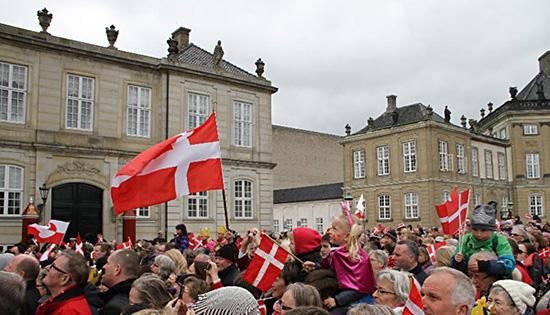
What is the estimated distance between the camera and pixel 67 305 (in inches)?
170

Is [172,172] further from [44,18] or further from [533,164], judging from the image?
[533,164]

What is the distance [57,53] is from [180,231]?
1262 cm

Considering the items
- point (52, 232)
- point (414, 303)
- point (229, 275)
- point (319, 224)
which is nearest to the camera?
point (414, 303)

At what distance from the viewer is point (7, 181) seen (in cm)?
2103

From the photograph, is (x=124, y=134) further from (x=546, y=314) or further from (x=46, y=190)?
(x=546, y=314)

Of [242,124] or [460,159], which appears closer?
[242,124]

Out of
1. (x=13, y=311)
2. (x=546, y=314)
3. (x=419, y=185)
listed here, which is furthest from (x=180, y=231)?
(x=419, y=185)

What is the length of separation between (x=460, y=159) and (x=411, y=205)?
6656 mm

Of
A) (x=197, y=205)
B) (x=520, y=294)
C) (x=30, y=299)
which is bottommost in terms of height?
(x=30, y=299)

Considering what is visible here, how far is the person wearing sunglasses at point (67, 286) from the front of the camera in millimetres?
4324

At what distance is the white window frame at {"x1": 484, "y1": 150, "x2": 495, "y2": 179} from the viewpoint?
1972 inches

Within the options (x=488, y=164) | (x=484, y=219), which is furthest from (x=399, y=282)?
(x=488, y=164)

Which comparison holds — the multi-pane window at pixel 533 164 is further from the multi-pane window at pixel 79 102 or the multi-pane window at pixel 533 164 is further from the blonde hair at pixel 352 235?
the blonde hair at pixel 352 235

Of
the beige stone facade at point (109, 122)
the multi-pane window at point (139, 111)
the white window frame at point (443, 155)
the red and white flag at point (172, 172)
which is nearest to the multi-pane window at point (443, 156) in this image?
the white window frame at point (443, 155)
